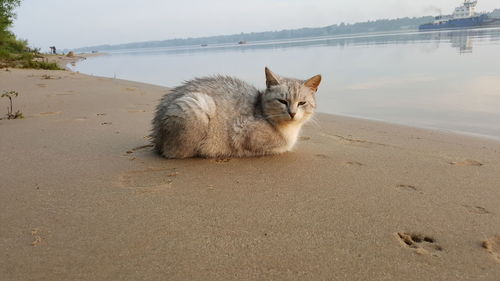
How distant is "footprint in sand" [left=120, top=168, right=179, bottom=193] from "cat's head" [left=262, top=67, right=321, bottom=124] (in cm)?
112

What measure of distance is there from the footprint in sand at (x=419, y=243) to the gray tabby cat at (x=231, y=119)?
167cm

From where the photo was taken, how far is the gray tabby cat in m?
3.33

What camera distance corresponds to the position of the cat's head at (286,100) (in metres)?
3.38

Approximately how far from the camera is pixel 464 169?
314cm

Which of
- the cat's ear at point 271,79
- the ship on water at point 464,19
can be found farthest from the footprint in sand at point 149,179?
the ship on water at point 464,19

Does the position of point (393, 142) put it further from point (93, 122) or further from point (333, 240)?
Answer: point (93, 122)

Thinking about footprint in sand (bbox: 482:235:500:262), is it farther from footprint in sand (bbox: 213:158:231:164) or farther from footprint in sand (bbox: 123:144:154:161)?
footprint in sand (bbox: 123:144:154:161)

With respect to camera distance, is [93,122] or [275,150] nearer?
[275,150]

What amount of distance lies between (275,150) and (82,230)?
2027mm

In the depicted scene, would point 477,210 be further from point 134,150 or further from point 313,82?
point 134,150

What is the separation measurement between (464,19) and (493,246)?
56.3 metres

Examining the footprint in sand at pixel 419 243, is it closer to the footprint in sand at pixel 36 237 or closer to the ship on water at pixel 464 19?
the footprint in sand at pixel 36 237

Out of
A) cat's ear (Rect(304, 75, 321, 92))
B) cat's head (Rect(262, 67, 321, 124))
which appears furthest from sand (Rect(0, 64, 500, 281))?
cat's ear (Rect(304, 75, 321, 92))

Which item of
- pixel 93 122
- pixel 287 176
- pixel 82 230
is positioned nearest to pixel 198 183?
pixel 287 176
